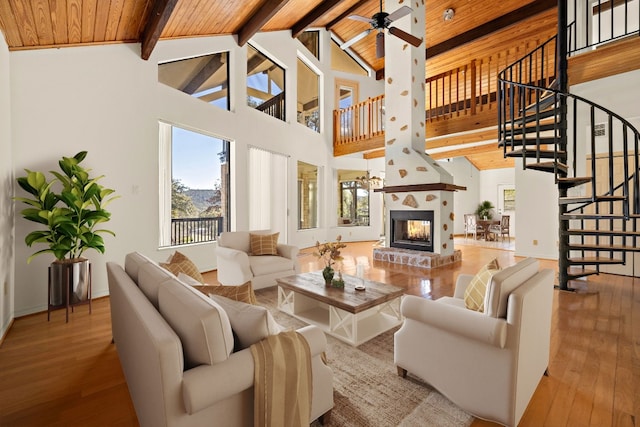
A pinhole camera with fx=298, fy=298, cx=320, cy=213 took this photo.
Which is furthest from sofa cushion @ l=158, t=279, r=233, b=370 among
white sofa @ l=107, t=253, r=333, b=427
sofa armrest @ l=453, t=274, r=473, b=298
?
sofa armrest @ l=453, t=274, r=473, b=298

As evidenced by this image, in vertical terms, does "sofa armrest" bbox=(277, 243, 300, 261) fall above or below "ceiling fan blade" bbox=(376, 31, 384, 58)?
below

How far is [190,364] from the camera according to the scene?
1.24 metres

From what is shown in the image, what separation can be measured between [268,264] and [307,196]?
4605mm

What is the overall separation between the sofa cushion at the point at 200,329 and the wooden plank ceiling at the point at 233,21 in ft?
10.0

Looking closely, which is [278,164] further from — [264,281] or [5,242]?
[5,242]

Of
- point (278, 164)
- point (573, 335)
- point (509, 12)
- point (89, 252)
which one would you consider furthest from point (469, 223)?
point (89, 252)

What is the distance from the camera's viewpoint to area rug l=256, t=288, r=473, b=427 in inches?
65.1

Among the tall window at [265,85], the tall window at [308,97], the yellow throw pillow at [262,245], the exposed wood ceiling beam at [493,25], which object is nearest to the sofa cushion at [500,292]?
the yellow throw pillow at [262,245]

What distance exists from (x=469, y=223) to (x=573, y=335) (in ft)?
26.4

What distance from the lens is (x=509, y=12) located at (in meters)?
6.98

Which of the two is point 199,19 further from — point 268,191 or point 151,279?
point 151,279

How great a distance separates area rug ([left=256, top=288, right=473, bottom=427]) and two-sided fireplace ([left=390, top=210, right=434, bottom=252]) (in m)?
3.88

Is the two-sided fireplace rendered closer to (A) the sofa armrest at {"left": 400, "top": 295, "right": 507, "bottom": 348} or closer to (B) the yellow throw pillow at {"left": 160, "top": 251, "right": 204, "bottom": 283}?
(A) the sofa armrest at {"left": 400, "top": 295, "right": 507, "bottom": 348}

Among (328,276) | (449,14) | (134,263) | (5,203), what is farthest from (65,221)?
(449,14)
